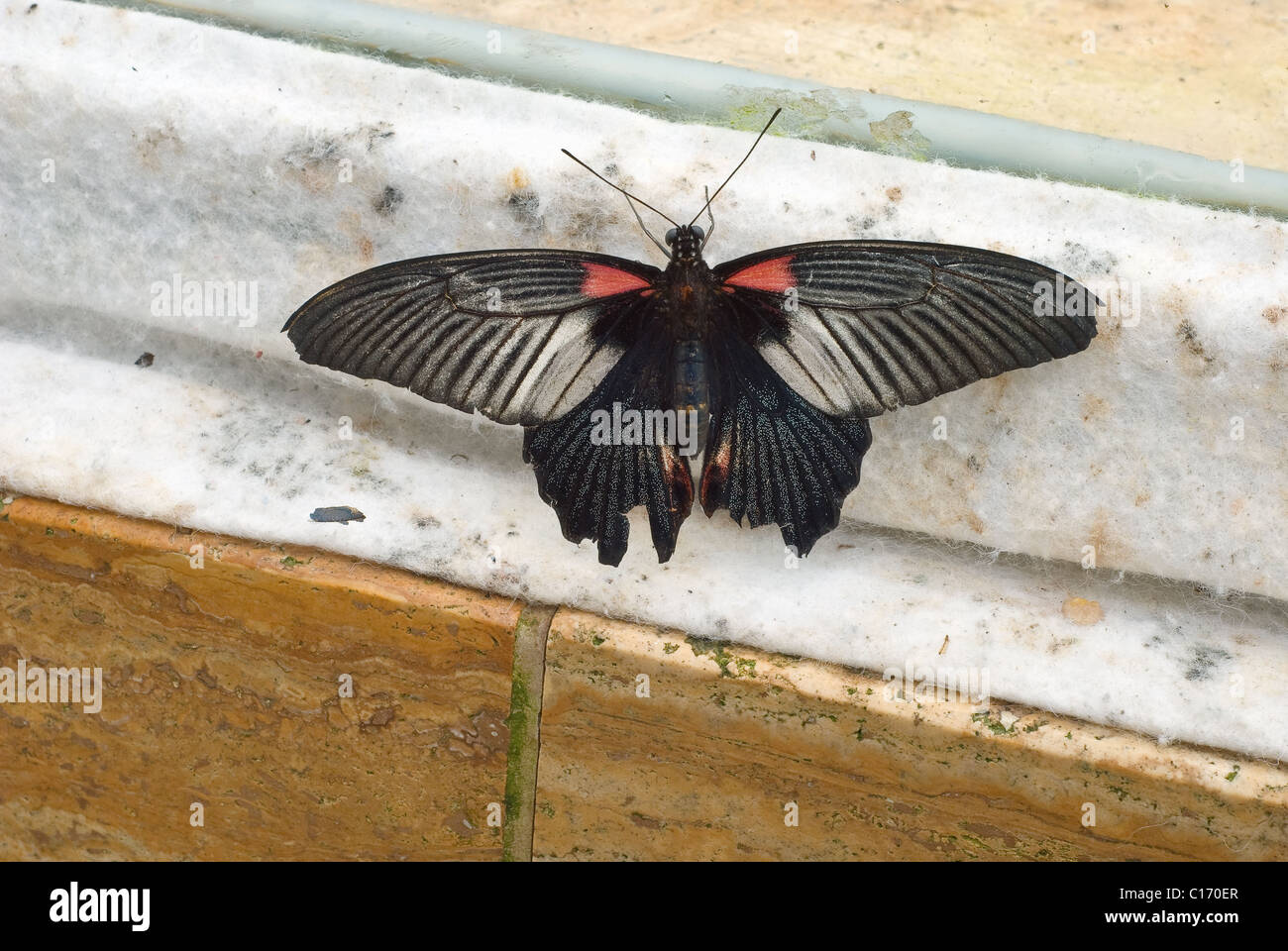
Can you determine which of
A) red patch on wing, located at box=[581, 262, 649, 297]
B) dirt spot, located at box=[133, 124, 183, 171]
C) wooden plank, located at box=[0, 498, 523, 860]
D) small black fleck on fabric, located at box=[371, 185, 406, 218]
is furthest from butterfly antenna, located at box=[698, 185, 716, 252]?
dirt spot, located at box=[133, 124, 183, 171]

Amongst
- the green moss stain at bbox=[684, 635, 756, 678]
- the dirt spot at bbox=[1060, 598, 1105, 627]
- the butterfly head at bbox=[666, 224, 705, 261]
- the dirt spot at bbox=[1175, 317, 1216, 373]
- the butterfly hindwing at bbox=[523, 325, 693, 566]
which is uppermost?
the butterfly head at bbox=[666, 224, 705, 261]

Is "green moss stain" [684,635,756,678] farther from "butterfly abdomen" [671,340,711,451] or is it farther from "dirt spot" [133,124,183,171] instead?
"dirt spot" [133,124,183,171]

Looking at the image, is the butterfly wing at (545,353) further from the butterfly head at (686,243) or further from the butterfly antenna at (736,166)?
the butterfly antenna at (736,166)

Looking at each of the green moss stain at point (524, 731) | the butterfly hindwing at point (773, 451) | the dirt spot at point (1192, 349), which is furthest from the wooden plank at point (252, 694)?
the dirt spot at point (1192, 349)

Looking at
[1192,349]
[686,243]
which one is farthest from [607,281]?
[1192,349]

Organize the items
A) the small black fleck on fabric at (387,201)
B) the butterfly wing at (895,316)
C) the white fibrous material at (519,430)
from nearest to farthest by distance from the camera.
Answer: the butterfly wing at (895,316) < the white fibrous material at (519,430) < the small black fleck on fabric at (387,201)

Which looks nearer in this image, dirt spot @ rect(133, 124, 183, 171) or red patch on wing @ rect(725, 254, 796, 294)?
red patch on wing @ rect(725, 254, 796, 294)
